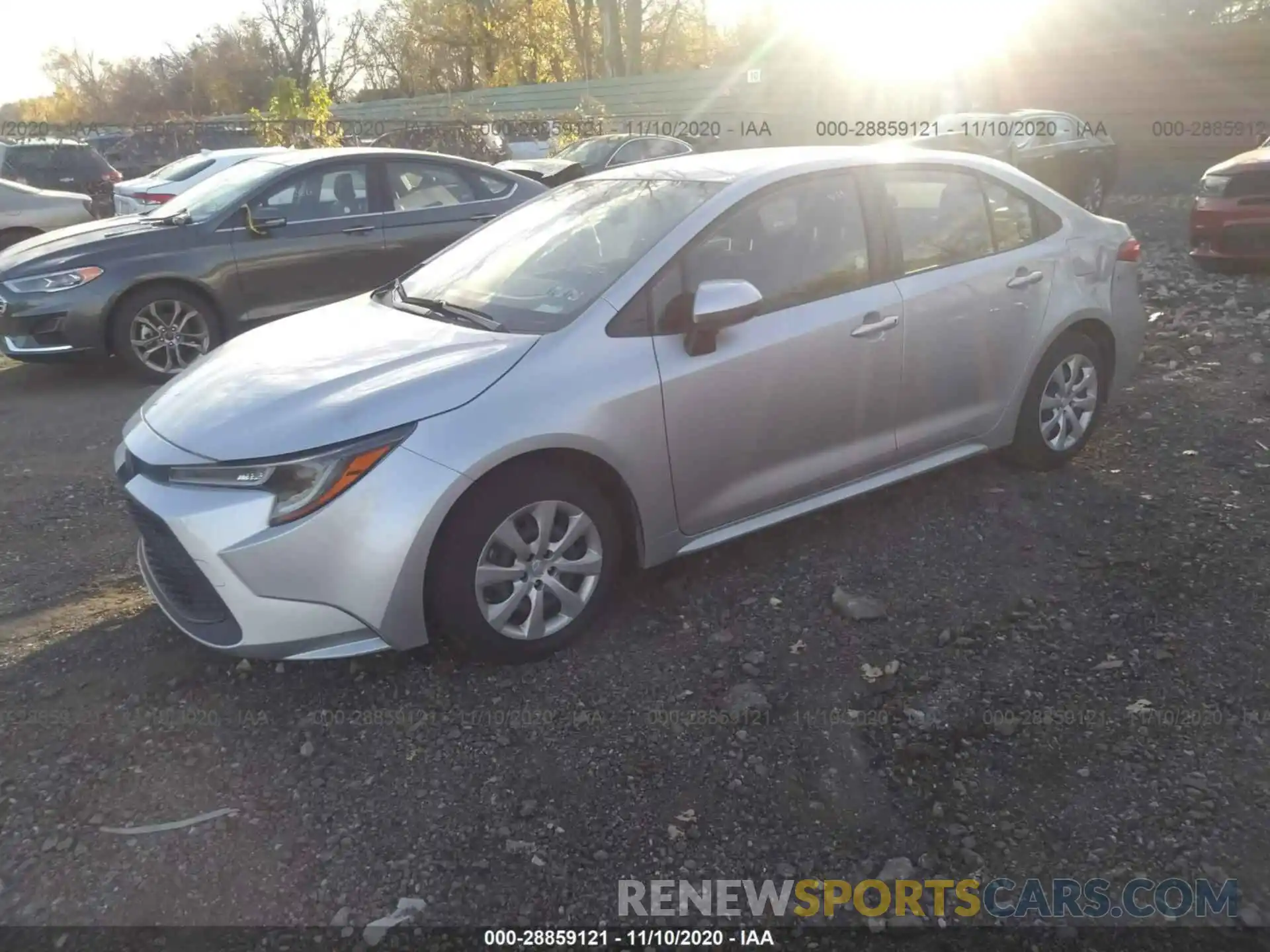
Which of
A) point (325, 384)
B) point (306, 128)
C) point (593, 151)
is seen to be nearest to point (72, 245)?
point (325, 384)

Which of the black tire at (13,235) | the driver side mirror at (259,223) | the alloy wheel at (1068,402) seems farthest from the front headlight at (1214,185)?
the black tire at (13,235)

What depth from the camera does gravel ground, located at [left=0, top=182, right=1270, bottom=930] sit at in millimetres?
2553

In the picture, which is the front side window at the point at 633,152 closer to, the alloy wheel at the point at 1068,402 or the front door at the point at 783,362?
the alloy wheel at the point at 1068,402

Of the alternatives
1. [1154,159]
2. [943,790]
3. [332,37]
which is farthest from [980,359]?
[332,37]

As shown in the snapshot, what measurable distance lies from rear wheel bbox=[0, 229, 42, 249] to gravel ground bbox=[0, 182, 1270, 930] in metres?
8.82

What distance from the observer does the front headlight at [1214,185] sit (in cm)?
817

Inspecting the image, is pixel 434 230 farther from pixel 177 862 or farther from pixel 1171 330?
pixel 177 862

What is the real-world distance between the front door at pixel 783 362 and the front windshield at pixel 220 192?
4.98m

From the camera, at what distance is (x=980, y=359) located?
14.4 feet

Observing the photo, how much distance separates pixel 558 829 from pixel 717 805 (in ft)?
1.46

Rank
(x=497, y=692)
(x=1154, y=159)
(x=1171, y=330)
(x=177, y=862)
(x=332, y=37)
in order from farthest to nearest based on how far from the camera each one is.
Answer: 1. (x=332, y=37)
2. (x=1154, y=159)
3. (x=1171, y=330)
4. (x=497, y=692)
5. (x=177, y=862)

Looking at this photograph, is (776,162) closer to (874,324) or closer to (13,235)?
(874,324)

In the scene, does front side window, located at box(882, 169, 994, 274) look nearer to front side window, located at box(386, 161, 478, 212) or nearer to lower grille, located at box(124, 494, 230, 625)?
lower grille, located at box(124, 494, 230, 625)

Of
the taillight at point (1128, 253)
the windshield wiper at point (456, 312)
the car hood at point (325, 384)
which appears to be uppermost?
the windshield wiper at point (456, 312)
